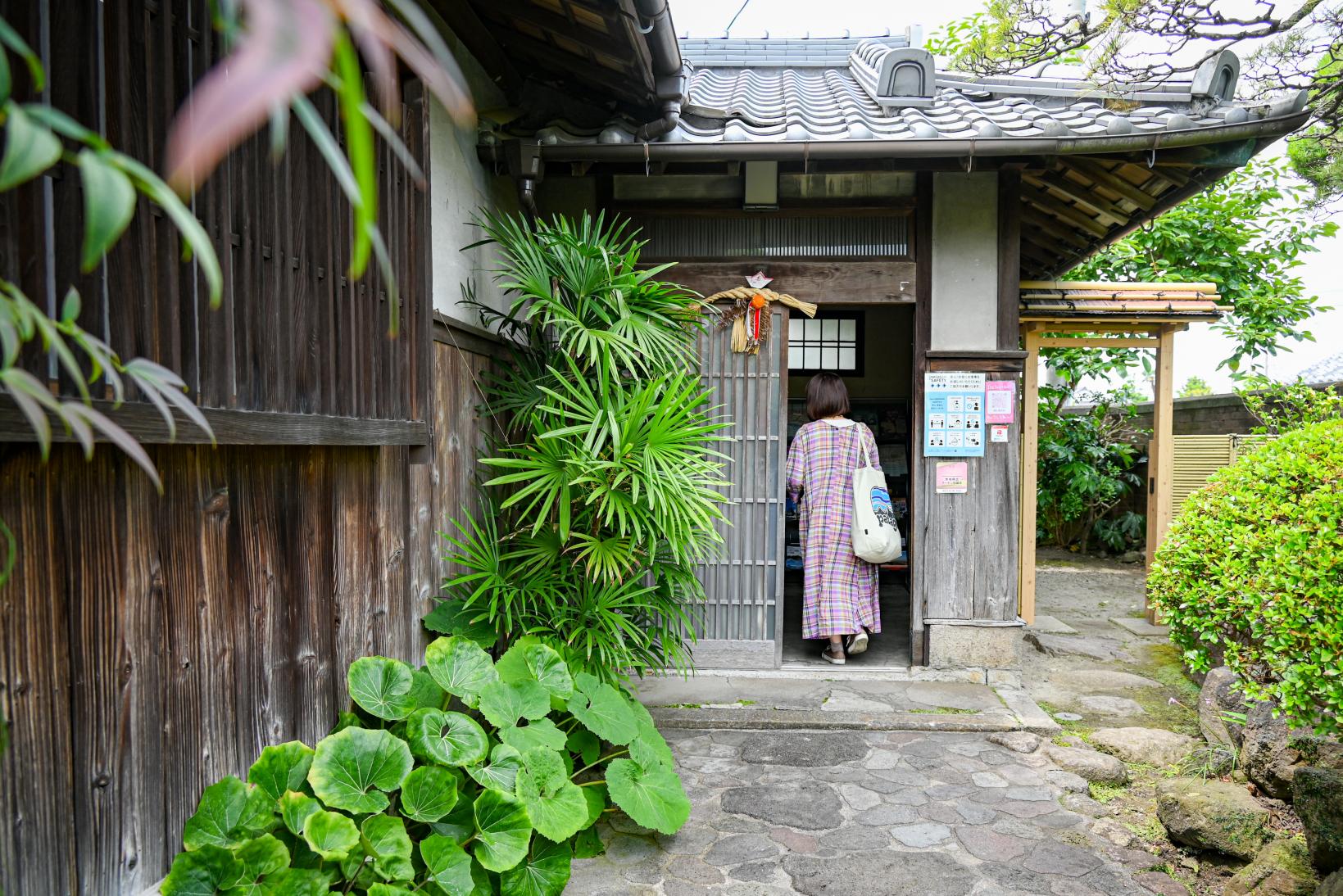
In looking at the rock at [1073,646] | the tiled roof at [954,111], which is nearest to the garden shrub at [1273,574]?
the tiled roof at [954,111]

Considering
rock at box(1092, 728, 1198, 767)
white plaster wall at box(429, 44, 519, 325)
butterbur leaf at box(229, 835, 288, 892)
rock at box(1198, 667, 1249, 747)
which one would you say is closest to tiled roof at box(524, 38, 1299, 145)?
white plaster wall at box(429, 44, 519, 325)

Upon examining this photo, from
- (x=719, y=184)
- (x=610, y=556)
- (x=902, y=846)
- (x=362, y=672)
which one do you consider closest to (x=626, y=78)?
(x=719, y=184)

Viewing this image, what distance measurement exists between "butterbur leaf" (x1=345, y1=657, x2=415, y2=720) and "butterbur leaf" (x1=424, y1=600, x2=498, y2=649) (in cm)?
80

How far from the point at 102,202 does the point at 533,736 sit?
2.92 metres

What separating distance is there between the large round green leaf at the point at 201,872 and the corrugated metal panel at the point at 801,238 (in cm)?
456

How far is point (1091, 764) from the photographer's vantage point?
4328 mm

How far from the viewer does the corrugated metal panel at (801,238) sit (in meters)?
5.79

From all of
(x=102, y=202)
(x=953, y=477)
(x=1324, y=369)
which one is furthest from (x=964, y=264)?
(x=1324, y=369)

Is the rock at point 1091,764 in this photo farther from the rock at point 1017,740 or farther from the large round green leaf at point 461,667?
the large round green leaf at point 461,667

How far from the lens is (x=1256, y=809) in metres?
3.51

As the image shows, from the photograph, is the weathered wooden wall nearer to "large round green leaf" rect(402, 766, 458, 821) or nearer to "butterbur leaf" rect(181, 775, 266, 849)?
"butterbur leaf" rect(181, 775, 266, 849)

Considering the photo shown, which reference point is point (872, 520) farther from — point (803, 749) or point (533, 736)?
point (533, 736)

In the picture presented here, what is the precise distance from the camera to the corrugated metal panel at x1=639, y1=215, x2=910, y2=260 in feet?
19.0

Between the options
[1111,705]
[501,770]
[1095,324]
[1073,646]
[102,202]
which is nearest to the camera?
[102,202]
